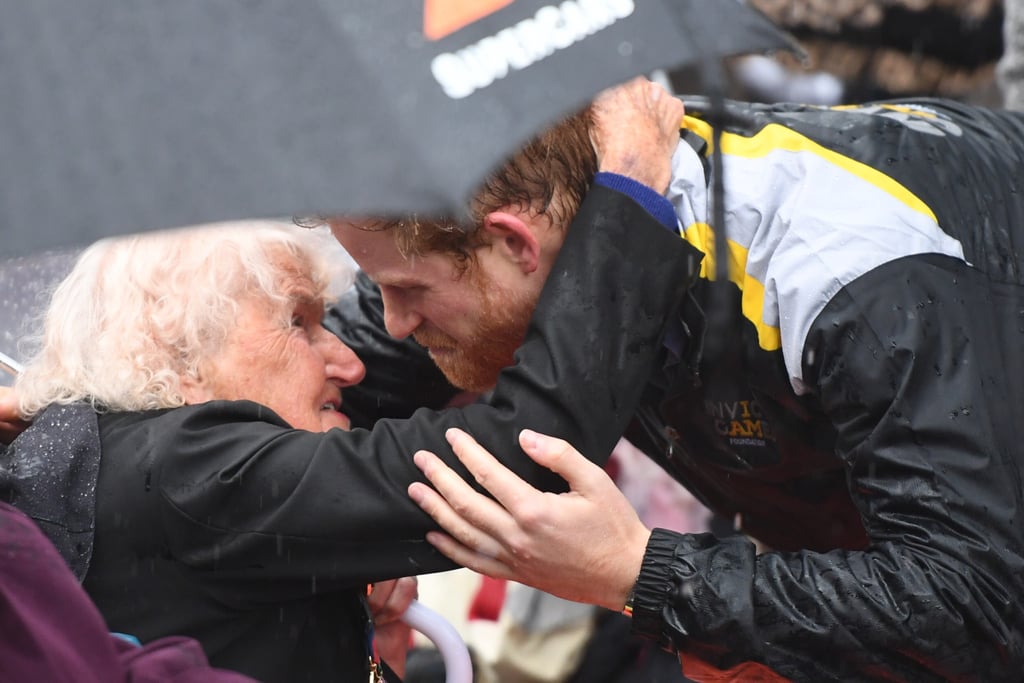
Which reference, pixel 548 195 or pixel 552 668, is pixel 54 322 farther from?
pixel 552 668

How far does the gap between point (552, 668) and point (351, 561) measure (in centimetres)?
176

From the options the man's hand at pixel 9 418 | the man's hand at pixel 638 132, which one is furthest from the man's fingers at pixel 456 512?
the man's hand at pixel 9 418

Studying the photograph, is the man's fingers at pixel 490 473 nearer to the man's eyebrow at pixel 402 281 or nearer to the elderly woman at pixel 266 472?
the elderly woman at pixel 266 472

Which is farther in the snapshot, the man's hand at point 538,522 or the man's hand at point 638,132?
the man's hand at point 638,132

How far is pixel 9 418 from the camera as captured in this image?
8.11ft

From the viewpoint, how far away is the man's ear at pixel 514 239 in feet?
7.74

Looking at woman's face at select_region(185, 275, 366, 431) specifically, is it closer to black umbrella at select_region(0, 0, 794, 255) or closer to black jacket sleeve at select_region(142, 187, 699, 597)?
black jacket sleeve at select_region(142, 187, 699, 597)

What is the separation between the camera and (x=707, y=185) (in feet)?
8.08

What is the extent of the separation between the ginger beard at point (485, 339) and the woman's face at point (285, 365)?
0.26m

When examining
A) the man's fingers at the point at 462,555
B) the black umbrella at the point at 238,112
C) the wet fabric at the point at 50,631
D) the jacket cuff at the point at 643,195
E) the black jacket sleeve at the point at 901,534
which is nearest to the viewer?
the black umbrella at the point at 238,112

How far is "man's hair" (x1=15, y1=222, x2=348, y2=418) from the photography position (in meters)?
2.39

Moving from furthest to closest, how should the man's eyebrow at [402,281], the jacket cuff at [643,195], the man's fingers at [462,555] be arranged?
the man's eyebrow at [402,281] → the jacket cuff at [643,195] → the man's fingers at [462,555]

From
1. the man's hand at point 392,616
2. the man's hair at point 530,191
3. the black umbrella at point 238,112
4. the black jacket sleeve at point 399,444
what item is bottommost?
the man's hand at point 392,616

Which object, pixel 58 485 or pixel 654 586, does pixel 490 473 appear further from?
pixel 58 485
